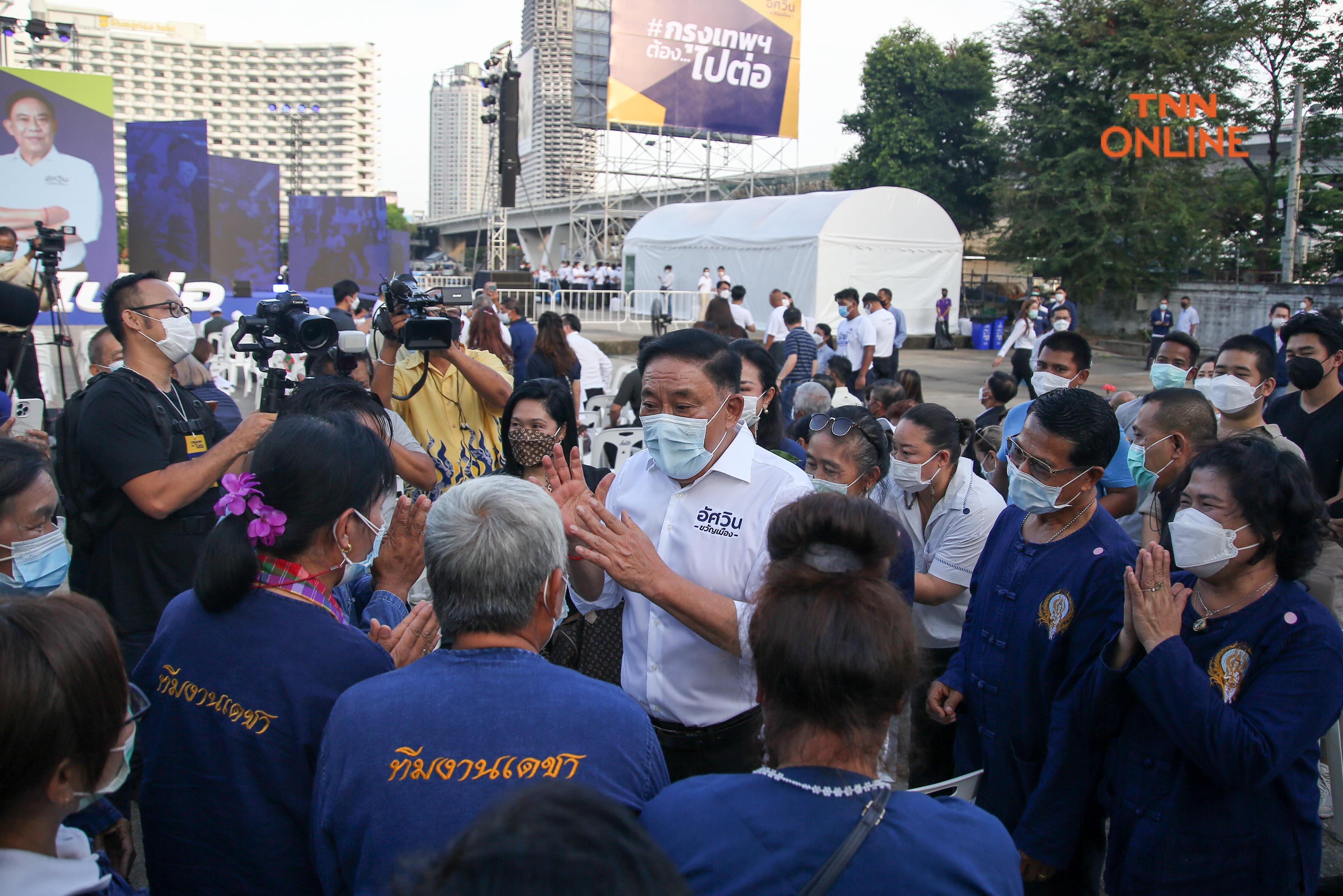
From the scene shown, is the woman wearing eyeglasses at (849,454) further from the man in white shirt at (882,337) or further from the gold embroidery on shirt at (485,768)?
the man in white shirt at (882,337)

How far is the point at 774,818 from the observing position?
4.04 ft

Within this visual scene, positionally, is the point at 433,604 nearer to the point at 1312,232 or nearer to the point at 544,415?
the point at 544,415

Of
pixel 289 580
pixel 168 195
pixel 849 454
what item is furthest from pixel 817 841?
pixel 168 195

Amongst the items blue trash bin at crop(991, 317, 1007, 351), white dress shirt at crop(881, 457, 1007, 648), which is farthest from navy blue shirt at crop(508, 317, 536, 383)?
blue trash bin at crop(991, 317, 1007, 351)

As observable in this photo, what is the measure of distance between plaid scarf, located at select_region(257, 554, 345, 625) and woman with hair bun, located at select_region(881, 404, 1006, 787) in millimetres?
1969

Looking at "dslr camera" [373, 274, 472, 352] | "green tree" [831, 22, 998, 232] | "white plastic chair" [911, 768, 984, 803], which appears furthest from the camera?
"green tree" [831, 22, 998, 232]

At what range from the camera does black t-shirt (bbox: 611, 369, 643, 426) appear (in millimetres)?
6543

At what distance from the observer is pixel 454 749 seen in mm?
1448

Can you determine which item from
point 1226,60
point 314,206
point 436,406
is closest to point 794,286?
point 314,206

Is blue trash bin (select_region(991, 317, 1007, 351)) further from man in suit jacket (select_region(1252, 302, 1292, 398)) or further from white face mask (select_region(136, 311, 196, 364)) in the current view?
white face mask (select_region(136, 311, 196, 364))

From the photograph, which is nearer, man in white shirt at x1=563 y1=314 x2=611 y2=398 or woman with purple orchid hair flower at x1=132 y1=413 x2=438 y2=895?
woman with purple orchid hair flower at x1=132 y1=413 x2=438 y2=895

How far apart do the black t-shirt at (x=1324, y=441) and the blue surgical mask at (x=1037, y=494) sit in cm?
265

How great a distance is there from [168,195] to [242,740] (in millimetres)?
20089

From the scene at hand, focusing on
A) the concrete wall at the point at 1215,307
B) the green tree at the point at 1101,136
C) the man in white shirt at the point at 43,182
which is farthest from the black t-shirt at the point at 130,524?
the green tree at the point at 1101,136
